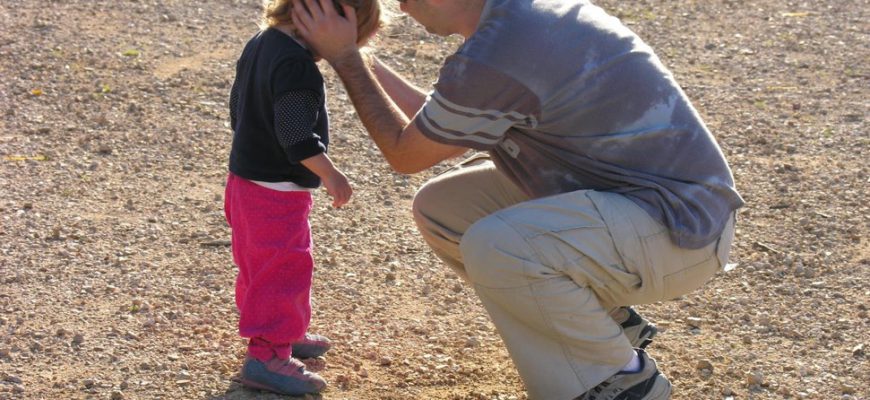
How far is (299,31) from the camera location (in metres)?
3.49

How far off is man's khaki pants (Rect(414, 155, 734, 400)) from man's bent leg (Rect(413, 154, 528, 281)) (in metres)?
0.44

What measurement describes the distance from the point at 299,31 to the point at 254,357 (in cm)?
98

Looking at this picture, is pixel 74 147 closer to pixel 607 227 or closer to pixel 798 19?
pixel 607 227

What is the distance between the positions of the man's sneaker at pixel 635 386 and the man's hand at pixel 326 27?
46.6 inches

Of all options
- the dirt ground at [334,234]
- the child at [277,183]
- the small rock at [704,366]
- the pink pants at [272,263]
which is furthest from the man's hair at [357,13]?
the small rock at [704,366]

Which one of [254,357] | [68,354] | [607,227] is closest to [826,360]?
[607,227]

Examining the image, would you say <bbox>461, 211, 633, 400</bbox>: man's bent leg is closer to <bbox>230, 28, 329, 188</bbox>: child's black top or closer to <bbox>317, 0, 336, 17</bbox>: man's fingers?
<bbox>230, 28, 329, 188</bbox>: child's black top

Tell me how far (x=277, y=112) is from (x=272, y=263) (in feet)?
1.55

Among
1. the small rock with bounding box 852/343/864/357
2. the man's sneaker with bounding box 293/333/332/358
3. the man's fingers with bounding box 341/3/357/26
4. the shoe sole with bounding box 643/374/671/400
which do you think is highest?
the man's fingers with bounding box 341/3/357/26

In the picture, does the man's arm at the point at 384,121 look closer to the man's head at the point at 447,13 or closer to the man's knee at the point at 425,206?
the man's head at the point at 447,13

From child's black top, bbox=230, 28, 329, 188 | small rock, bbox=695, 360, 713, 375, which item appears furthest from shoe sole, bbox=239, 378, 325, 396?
small rock, bbox=695, 360, 713, 375

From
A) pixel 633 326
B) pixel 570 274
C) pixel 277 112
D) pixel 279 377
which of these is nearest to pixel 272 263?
pixel 279 377

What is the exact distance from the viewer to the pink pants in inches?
141

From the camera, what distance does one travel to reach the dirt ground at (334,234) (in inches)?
155
